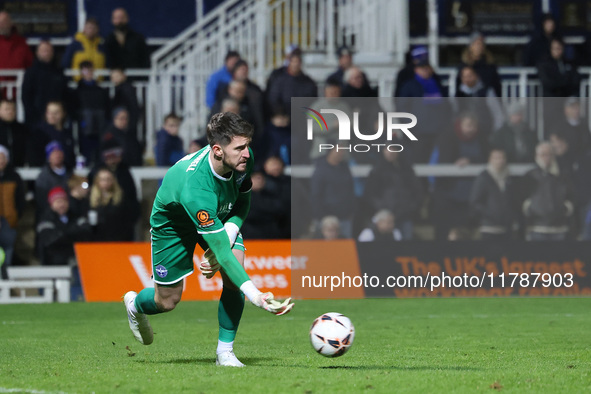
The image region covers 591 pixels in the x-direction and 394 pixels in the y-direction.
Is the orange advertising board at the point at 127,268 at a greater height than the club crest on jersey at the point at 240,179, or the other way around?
the club crest on jersey at the point at 240,179

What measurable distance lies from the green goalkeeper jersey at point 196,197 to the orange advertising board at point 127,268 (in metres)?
7.57

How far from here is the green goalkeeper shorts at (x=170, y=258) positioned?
873 cm

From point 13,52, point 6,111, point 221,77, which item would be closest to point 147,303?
point 6,111

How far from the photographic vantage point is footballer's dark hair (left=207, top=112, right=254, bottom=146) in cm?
796

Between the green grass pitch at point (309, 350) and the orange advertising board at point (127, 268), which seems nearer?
the green grass pitch at point (309, 350)

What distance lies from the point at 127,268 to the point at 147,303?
7567 millimetres

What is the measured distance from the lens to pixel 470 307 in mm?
15242

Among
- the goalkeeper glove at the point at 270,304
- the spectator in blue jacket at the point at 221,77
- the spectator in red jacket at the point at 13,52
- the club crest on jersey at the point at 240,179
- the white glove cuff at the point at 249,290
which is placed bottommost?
the goalkeeper glove at the point at 270,304

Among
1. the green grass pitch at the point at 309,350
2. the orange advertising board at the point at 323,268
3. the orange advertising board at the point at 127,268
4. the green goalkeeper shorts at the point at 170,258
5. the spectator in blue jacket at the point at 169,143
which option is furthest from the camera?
the spectator in blue jacket at the point at 169,143

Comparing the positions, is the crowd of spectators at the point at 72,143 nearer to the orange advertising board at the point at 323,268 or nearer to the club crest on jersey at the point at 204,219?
the orange advertising board at the point at 323,268

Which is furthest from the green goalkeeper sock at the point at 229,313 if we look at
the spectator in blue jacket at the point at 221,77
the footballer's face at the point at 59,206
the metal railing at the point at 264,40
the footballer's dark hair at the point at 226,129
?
the metal railing at the point at 264,40

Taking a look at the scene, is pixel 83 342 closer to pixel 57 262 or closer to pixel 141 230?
pixel 57 262

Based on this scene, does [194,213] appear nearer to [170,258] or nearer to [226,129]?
[226,129]

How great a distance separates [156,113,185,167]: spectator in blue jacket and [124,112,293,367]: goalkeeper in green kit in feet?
29.3
